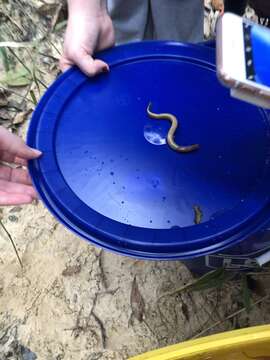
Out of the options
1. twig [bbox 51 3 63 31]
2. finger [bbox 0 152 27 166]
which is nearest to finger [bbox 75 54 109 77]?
finger [bbox 0 152 27 166]

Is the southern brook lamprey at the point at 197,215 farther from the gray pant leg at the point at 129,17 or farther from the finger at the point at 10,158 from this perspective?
the gray pant leg at the point at 129,17

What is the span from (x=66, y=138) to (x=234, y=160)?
331 millimetres

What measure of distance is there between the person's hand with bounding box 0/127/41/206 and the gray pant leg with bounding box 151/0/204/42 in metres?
0.69

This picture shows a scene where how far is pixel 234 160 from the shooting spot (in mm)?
889

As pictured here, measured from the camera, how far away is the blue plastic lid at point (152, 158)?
84 cm

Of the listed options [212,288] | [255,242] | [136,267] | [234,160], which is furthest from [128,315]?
[234,160]

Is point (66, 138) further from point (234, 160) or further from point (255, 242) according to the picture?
point (255, 242)

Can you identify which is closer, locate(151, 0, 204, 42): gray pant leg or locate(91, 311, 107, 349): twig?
locate(91, 311, 107, 349): twig

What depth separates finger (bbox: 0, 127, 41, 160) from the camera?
887mm

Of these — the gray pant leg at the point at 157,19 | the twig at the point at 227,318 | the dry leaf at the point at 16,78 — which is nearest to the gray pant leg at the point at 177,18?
the gray pant leg at the point at 157,19

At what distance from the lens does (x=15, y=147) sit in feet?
3.06

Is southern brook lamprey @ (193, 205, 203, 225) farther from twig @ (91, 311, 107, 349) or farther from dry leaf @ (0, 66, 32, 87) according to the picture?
dry leaf @ (0, 66, 32, 87)

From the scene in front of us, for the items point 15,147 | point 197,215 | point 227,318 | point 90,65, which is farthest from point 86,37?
point 227,318

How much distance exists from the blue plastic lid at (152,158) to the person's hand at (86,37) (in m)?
0.03
